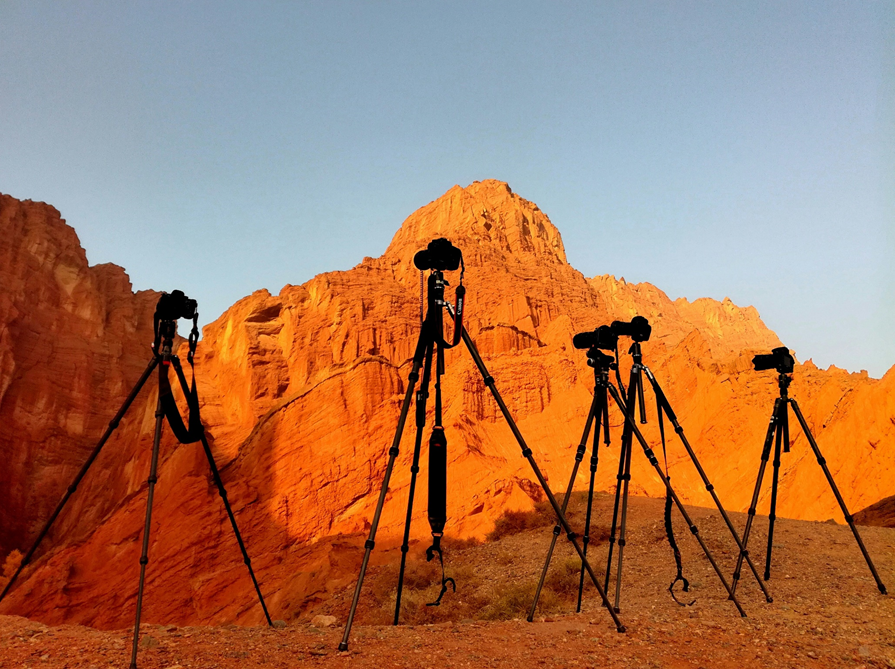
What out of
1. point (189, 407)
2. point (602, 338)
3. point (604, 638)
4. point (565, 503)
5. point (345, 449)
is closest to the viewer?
point (604, 638)

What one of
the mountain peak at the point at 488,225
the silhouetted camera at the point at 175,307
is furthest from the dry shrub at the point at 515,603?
the mountain peak at the point at 488,225

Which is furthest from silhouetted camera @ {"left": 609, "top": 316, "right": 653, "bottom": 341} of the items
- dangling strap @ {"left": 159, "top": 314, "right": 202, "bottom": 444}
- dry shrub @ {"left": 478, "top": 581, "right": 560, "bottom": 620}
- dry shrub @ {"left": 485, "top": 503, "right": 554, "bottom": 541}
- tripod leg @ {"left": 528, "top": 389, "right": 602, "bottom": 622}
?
dry shrub @ {"left": 485, "top": 503, "right": 554, "bottom": 541}

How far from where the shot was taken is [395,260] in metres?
54.3

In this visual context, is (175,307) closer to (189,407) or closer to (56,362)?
(189,407)

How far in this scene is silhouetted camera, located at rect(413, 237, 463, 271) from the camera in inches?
207

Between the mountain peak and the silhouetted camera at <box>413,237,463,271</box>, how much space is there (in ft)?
170

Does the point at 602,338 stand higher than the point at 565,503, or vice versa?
the point at 602,338

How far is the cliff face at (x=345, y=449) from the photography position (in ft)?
68.7

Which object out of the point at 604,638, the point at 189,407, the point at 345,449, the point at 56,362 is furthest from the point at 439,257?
the point at 56,362

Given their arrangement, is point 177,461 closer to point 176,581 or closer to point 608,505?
point 176,581

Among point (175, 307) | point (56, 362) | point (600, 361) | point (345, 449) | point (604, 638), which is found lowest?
point (604, 638)

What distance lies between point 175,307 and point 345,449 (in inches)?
895

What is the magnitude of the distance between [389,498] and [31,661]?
1940 cm

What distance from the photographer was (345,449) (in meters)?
27.4
